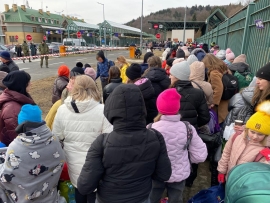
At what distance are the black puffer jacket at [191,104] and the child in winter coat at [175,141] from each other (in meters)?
0.56

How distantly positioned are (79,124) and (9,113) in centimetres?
95

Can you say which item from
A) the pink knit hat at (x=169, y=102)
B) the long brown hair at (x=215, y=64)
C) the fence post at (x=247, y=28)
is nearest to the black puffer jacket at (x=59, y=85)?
the pink knit hat at (x=169, y=102)

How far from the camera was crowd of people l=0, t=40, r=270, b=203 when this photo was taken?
5.57 feet

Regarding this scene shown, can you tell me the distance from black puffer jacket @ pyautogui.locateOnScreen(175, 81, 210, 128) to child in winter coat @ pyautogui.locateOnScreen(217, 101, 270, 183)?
66 cm

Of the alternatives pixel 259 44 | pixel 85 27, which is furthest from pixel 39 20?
pixel 259 44

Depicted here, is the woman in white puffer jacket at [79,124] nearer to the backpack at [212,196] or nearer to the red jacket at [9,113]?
the red jacket at [9,113]

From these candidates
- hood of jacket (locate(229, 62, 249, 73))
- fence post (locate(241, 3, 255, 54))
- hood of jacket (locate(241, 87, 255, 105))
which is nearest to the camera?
→ hood of jacket (locate(241, 87, 255, 105))

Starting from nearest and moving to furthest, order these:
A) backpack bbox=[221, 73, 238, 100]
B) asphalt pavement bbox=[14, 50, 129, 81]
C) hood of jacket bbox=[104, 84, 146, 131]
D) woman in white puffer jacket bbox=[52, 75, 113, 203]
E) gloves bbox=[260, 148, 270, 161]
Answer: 1. hood of jacket bbox=[104, 84, 146, 131]
2. gloves bbox=[260, 148, 270, 161]
3. woman in white puffer jacket bbox=[52, 75, 113, 203]
4. backpack bbox=[221, 73, 238, 100]
5. asphalt pavement bbox=[14, 50, 129, 81]

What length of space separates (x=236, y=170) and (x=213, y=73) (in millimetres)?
2623

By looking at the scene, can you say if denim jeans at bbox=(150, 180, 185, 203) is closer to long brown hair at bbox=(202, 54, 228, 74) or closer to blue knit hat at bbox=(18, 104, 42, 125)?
blue knit hat at bbox=(18, 104, 42, 125)

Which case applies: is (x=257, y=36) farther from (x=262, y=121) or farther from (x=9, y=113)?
(x=9, y=113)

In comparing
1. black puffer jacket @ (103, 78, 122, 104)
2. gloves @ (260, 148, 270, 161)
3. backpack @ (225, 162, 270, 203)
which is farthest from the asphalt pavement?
backpack @ (225, 162, 270, 203)

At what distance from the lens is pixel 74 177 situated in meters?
2.49

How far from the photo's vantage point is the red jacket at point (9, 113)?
262 centimetres
